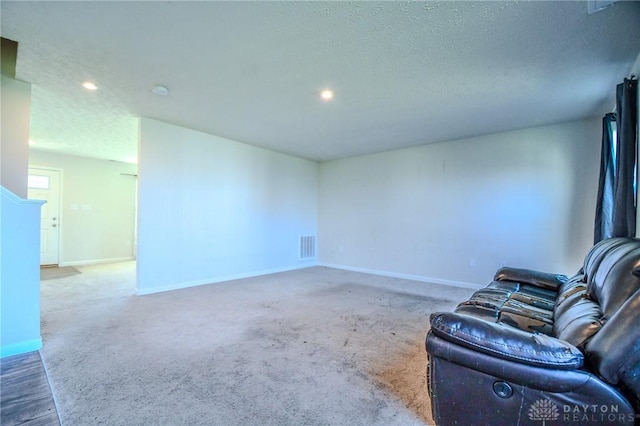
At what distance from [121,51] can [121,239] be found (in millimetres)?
6057

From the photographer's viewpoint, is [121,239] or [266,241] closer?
[266,241]

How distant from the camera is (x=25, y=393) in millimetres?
1701

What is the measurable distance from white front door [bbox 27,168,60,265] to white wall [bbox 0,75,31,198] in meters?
3.89

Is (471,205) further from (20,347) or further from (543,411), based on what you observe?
(20,347)

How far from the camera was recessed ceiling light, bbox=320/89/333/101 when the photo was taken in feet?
9.82

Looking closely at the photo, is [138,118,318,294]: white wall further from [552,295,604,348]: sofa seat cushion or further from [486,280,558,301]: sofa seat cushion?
[552,295,604,348]: sofa seat cushion

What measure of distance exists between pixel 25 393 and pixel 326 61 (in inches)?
122

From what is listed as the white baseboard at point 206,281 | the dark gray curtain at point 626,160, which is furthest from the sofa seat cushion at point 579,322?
the white baseboard at point 206,281

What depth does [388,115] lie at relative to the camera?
3656 mm

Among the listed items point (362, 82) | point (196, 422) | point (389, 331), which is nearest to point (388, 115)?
point (362, 82)

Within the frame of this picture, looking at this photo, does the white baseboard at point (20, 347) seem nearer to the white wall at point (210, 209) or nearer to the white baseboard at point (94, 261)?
the white wall at point (210, 209)

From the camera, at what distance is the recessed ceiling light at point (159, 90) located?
2947 mm

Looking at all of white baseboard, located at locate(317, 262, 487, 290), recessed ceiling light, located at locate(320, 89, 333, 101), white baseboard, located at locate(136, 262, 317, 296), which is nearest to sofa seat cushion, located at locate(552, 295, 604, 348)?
recessed ceiling light, located at locate(320, 89, 333, 101)

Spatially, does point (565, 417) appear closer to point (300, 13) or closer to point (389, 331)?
point (389, 331)
